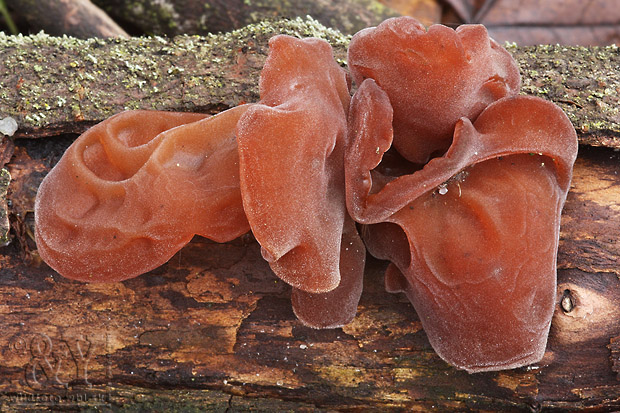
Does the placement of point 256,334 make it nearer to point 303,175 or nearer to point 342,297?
point 342,297

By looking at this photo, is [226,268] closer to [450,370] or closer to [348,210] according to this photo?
[348,210]

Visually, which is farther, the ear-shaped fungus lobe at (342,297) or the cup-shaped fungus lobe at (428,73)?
the ear-shaped fungus lobe at (342,297)

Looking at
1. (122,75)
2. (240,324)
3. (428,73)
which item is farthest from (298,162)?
(122,75)

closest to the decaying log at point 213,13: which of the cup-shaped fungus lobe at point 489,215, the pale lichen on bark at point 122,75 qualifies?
the pale lichen on bark at point 122,75

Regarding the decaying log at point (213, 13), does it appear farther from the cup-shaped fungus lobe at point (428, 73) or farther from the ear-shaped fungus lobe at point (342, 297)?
the ear-shaped fungus lobe at point (342, 297)

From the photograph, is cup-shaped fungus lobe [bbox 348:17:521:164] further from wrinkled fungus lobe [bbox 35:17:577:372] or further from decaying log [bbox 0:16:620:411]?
decaying log [bbox 0:16:620:411]

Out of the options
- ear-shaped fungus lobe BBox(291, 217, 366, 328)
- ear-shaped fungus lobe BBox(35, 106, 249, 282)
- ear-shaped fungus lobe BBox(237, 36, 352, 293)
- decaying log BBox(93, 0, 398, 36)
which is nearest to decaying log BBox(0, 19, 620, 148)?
ear-shaped fungus lobe BBox(35, 106, 249, 282)
